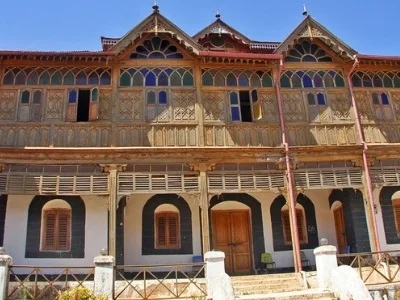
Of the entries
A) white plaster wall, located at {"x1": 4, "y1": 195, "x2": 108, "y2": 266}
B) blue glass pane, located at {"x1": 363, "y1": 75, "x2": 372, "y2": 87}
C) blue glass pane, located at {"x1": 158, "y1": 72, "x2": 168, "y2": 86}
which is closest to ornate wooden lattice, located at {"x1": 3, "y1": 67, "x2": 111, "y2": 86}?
blue glass pane, located at {"x1": 158, "y1": 72, "x2": 168, "y2": 86}

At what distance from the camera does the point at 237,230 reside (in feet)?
57.0

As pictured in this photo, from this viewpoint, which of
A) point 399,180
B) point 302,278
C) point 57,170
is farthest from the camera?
point 399,180

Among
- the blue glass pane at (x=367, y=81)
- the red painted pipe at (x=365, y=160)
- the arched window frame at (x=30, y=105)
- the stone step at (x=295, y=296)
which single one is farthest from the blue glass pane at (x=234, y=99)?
the stone step at (x=295, y=296)

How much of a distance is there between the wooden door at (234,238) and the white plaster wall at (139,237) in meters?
0.85

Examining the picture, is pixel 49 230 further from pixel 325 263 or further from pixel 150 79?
pixel 325 263

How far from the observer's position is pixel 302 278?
553 inches

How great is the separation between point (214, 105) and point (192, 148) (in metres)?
2.12

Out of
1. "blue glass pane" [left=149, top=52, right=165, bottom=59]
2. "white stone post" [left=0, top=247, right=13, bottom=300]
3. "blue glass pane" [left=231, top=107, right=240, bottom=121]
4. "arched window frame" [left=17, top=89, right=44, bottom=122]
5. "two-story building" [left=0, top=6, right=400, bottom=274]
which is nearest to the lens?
"white stone post" [left=0, top=247, right=13, bottom=300]

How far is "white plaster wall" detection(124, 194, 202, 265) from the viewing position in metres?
16.3

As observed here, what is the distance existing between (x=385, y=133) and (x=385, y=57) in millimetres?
3118

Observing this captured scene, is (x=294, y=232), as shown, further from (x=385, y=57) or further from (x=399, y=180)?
(x=385, y=57)

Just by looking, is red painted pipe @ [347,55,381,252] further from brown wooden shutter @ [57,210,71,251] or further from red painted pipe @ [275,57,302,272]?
brown wooden shutter @ [57,210,71,251]

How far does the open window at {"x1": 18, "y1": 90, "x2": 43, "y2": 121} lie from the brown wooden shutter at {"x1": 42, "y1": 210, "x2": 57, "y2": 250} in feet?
12.0

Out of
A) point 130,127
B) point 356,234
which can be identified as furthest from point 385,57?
point 130,127
